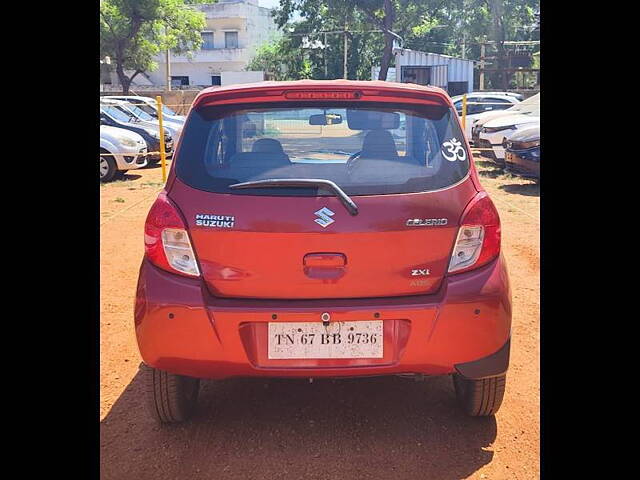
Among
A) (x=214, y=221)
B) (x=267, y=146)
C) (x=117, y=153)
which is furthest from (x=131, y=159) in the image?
(x=214, y=221)

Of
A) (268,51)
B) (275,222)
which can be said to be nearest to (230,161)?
(275,222)

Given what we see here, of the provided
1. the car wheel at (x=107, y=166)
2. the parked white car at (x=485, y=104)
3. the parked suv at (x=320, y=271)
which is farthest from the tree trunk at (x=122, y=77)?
the parked suv at (x=320, y=271)

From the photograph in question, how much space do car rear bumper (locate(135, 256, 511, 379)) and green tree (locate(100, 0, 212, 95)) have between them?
27.2 m

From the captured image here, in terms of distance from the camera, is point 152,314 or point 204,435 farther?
point 204,435

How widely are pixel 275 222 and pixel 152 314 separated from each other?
2.24ft

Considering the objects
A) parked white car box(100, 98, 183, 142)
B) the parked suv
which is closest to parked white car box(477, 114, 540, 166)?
parked white car box(100, 98, 183, 142)

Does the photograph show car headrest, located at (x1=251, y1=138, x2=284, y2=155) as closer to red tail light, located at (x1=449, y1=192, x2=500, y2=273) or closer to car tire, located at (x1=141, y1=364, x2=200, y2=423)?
red tail light, located at (x1=449, y1=192, x2=500, y2=273)

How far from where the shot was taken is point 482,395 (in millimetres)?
3232

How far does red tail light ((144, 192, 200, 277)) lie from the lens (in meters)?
2.86

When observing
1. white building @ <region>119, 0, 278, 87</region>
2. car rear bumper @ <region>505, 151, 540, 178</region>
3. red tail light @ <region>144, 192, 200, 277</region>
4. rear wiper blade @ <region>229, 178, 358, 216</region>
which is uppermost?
white building @ <region>119, 0, 278, 87</region>

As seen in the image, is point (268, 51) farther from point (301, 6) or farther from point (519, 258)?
point (519, 258)

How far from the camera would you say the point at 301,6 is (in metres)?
40.9

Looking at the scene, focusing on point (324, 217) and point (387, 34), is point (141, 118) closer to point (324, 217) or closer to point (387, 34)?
point (324, 217)

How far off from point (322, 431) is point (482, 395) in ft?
2.64
